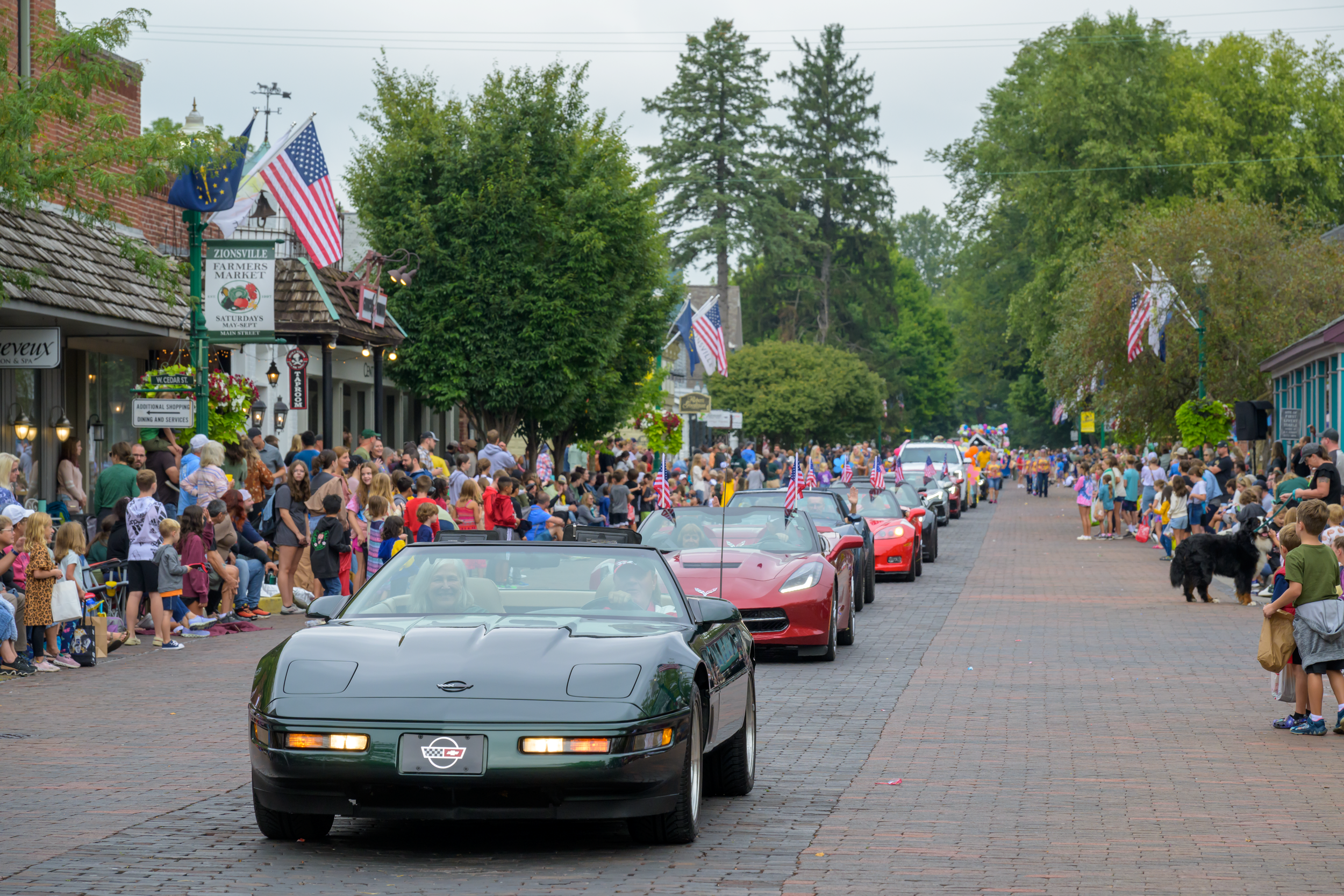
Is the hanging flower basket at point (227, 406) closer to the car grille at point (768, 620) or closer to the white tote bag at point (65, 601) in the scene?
the white tote bag at point (65, 601)

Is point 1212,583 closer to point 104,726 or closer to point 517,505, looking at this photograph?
point 517,505

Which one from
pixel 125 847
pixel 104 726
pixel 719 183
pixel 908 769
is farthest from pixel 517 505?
pixel 719 183

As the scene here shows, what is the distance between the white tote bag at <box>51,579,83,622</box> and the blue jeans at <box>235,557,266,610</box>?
3988 mm

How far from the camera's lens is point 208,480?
1752cm

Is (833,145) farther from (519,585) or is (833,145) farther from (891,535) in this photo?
(519,585)

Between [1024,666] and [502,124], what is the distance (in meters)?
21.0

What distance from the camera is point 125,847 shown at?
22.9 feet

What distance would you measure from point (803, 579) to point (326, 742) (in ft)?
28.1

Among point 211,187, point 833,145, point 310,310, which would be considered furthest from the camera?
point 833,145

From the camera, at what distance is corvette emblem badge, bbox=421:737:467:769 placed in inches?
250

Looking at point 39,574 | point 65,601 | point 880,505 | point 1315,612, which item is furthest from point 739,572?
point 880,505

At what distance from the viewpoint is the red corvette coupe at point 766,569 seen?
47.5 ft

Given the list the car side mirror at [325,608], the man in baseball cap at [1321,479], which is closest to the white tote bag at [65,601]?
the car side mirror at [325,608]

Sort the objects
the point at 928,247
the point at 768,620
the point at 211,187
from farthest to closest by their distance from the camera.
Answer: the point at 928,247
the point at 211,187
the point at 768,620
